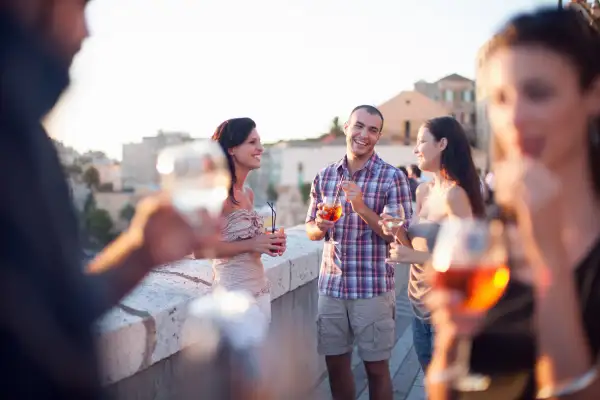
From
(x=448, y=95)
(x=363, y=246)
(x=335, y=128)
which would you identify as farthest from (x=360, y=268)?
(x=335, y=128)

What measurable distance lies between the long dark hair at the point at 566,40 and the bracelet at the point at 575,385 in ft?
1.41

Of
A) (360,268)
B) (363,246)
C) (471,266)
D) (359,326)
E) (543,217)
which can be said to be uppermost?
(543,217)

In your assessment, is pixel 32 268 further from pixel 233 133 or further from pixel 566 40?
pixel 233 133

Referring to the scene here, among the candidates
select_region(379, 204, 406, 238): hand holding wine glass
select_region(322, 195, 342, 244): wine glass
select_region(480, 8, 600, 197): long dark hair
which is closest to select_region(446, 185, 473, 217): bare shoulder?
select_region(379, 204, 406, 238): hand holding wine glass

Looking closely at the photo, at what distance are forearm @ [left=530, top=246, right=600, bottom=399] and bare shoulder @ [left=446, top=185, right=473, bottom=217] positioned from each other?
76.6 inches

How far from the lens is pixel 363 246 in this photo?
4.01 meters

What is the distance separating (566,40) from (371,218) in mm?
2639

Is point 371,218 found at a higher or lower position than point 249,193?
lower

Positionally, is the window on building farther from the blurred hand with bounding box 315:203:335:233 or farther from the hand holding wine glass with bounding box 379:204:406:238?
the hand holding wine glass with bounding box 379:204:406:238

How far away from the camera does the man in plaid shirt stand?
3.96m

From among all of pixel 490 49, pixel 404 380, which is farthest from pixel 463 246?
pixel 404 380

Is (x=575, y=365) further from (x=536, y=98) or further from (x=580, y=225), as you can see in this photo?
(x=536, y=98)

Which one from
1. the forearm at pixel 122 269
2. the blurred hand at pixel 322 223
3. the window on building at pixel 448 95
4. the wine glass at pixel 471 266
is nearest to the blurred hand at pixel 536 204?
the wine glass at pixel 471 266

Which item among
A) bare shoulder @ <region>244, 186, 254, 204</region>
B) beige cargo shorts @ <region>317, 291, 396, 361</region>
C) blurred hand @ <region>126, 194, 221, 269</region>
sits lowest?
beige cargo shorts @ <region>317, 291, 396, 361</region>
